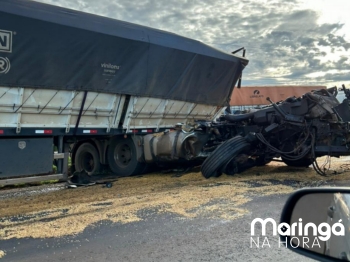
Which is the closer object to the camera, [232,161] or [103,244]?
[103,244]

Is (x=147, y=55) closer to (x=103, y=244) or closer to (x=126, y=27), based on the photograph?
(x=126, y=27)

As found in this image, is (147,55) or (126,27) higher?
(126,27)

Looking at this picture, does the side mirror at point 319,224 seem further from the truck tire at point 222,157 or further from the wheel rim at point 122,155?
the wheel rim at point 122,155

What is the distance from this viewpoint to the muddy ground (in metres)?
3.80

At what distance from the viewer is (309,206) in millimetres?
1993

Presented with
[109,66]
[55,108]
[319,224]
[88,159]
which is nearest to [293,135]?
[109,66]

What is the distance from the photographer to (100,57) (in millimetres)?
7852

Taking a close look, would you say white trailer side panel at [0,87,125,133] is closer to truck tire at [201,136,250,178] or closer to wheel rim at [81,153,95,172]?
wheel rim at [81,153,95,172]

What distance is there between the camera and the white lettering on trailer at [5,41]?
6.43 metres

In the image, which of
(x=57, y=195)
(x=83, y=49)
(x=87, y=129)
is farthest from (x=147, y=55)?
(x=57, y=195)

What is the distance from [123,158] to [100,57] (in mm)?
2913

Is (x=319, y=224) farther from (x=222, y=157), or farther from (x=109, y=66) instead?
(x=109, y=66)

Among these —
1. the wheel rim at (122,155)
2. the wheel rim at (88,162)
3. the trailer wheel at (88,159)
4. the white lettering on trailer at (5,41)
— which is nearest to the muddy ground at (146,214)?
the wheel rim at (122,155)

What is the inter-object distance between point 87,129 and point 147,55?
7.15ft
